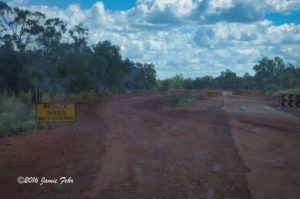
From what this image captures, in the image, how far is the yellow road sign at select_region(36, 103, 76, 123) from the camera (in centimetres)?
1838

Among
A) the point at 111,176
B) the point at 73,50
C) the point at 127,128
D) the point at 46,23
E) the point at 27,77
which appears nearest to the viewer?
the point at 111,176

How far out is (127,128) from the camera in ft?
75.1

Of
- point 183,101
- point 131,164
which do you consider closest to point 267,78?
point 183,101

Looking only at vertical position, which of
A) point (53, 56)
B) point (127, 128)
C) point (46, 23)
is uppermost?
point (46, 23)

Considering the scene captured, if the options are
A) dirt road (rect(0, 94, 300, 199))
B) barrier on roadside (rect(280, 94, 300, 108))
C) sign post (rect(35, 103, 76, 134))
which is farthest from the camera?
barrier on roadside (rect(280, 94, 300, 108))

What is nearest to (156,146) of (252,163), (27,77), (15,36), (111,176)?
(252,163)

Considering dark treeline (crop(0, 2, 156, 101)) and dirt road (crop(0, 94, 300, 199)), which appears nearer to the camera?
dirt road (crop(0, 94, 300, 199))

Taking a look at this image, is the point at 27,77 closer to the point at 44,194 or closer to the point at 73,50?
the point at 73,50

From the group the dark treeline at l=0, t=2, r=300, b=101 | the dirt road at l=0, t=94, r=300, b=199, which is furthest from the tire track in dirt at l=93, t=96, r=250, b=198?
the dark treeline at l=0, t=2, r=300, b=101

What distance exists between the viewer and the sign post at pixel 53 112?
18375mm

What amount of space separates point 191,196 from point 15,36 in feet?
139

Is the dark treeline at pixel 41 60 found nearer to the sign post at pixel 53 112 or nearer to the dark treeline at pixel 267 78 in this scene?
the sign post at pixel 53 112

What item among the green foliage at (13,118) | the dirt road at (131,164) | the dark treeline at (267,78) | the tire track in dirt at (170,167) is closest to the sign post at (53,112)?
the dirt road at (131,164)

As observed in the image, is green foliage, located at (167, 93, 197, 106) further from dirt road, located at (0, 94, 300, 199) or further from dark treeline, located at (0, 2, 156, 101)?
dirt road, located at (0, 94, 300, 199)
